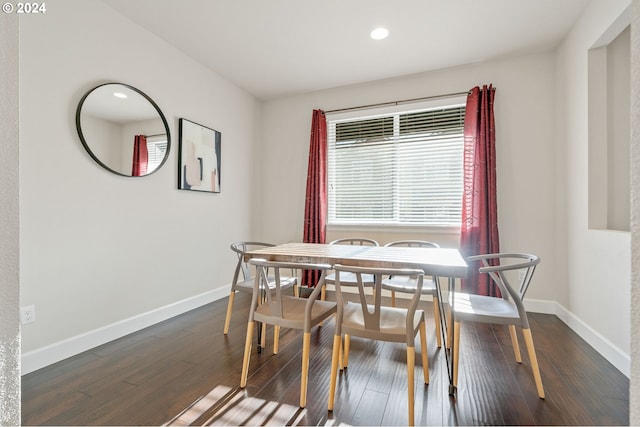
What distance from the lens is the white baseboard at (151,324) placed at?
197cm

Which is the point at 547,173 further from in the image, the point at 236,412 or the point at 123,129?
the point at 123,129

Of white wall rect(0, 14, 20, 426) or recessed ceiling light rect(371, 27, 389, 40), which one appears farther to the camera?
recessed ceiling light rect(371, 27, 389, 40)

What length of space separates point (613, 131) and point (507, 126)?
0.90 meters

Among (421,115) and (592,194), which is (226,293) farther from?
(592,194)

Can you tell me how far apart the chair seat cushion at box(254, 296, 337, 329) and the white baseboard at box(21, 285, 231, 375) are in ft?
4.72

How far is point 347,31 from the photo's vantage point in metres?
2.73

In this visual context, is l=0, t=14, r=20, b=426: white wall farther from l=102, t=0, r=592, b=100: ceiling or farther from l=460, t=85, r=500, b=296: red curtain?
l=460, t=85, r=500, b=296: red curtain

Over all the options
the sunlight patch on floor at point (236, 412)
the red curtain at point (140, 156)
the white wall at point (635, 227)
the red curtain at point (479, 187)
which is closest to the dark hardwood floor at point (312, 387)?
the sunlight patch on floor at point (236, 412)

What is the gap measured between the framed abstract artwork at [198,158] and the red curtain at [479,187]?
9.05 ft

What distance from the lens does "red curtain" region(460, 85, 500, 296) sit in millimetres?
3104

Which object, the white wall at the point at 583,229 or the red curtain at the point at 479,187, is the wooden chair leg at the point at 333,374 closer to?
the white wall at the point at 583,229

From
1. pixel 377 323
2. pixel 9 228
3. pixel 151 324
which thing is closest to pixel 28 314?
pixel 151 324

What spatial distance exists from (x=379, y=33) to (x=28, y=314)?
3.40 metres

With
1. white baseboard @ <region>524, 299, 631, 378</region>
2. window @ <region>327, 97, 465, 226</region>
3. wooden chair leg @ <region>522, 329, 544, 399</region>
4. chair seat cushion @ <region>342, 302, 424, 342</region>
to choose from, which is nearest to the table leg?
chair seat cushion @ <region>342, 302, 424, 342</region>
